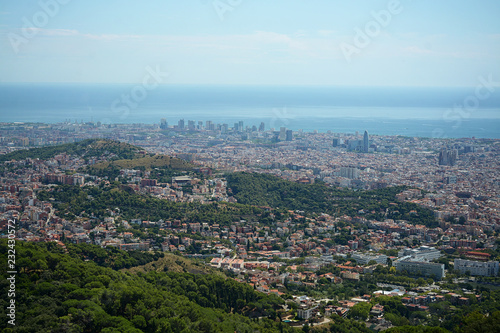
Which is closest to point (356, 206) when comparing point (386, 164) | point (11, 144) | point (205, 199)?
point (205, 199)

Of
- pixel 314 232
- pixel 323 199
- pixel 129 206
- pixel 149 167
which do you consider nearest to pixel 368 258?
pixel 314 232

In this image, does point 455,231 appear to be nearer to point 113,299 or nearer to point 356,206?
point 356,206

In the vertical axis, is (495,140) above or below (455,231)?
above

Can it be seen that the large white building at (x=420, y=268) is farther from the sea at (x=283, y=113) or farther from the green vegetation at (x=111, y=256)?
the sea at (x=283, y=113)

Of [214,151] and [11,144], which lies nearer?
[11,144]

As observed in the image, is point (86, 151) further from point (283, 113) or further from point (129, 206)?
point (283, 113)

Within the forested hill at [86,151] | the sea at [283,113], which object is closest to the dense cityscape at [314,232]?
the forested hill at [86,151]

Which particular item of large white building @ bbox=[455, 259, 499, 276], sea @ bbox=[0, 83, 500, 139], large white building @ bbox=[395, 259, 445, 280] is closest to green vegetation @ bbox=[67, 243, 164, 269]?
large white building @ bbox=[395, 259, 445, 280]
